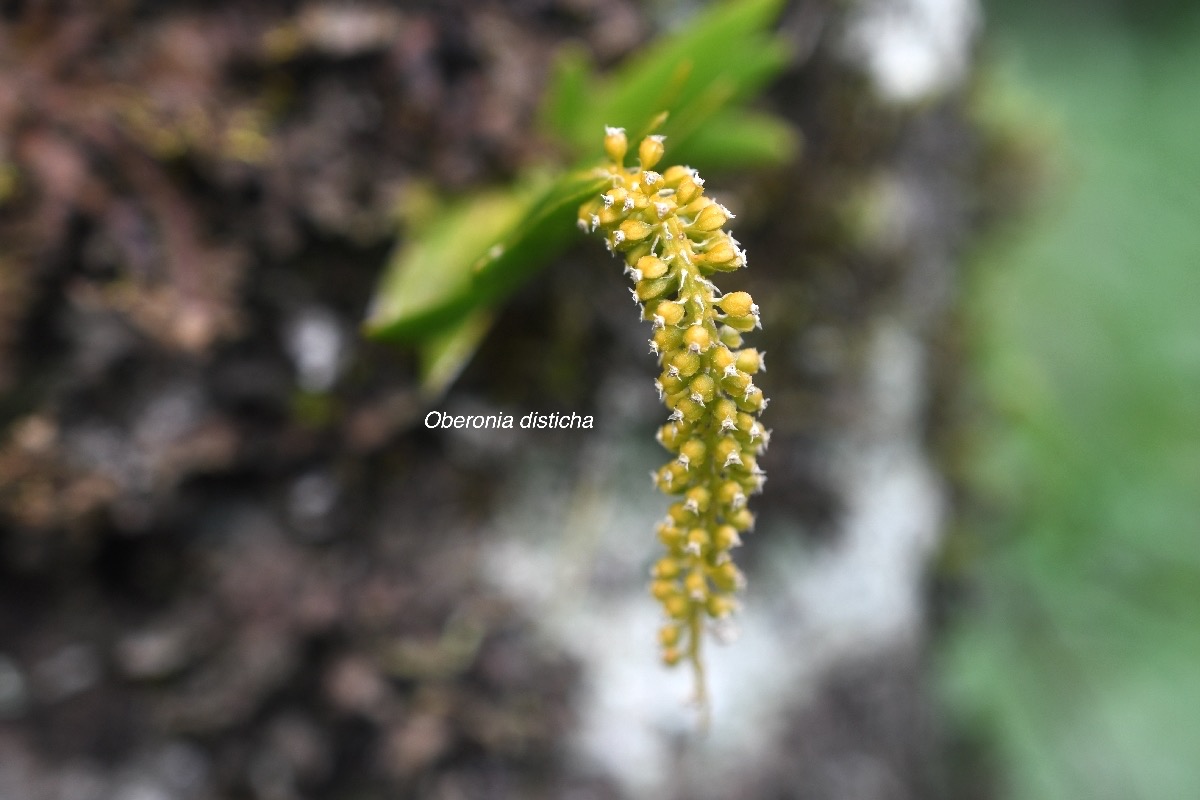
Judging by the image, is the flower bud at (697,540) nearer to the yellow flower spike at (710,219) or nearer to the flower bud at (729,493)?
the flower bud at (729,493)

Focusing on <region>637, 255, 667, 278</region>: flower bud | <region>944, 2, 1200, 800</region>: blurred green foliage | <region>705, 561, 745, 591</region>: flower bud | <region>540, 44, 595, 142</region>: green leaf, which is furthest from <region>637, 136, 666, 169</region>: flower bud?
<region>944, 2, 1200, 800</region>: blurred green foliage

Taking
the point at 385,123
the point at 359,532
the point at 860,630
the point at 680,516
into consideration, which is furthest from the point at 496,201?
the point at 860,630

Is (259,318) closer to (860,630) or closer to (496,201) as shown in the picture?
(496,201)

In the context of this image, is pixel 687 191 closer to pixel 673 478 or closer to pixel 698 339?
pixel 698 339

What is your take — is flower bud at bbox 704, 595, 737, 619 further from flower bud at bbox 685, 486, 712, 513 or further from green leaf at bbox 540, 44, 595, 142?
green leaf at bbox 540, 44, 595, 142

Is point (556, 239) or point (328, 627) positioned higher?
point (556, 239)

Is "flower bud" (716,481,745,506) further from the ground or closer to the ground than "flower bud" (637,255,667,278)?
closer to the ground

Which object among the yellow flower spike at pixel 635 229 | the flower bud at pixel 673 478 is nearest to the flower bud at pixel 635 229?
the yellow flower spike at pixel 635 229
